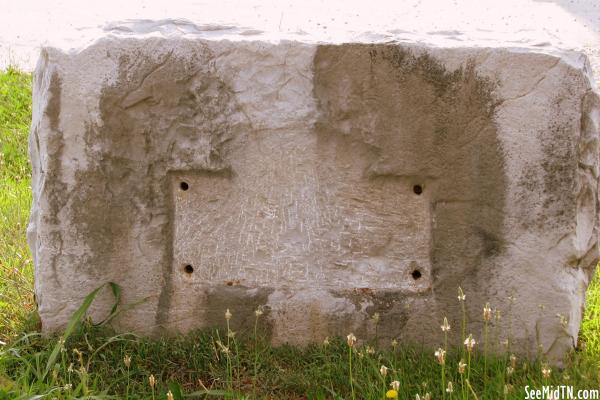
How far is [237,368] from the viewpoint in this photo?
3006mm

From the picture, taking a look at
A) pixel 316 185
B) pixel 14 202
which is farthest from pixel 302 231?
pixel 14 202

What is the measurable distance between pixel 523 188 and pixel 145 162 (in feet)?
4.07

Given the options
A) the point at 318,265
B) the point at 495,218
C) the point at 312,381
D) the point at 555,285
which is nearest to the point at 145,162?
the point at 318,265

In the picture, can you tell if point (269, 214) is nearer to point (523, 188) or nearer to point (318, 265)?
point (318, 265)

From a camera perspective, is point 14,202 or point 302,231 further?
point 14,202

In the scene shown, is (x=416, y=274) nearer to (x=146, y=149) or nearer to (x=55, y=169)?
(x=146, y=149)

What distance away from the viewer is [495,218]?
298 centimetres

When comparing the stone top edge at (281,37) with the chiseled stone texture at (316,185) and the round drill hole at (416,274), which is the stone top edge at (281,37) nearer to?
the chiseled stone texture at (316,185)

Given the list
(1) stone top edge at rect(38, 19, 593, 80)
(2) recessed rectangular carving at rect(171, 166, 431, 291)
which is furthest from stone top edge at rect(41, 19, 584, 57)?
(2) recessed rectangular carving at rect(171, 166, 431, 291)

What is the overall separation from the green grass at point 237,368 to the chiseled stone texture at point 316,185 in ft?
0.25

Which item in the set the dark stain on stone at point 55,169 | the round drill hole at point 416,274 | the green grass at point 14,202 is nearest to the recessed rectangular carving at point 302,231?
the round drill hole at point 416,274

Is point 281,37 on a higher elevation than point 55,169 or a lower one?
higher

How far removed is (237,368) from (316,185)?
25.9 inches

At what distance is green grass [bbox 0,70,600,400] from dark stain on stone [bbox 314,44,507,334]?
1.27 feet
